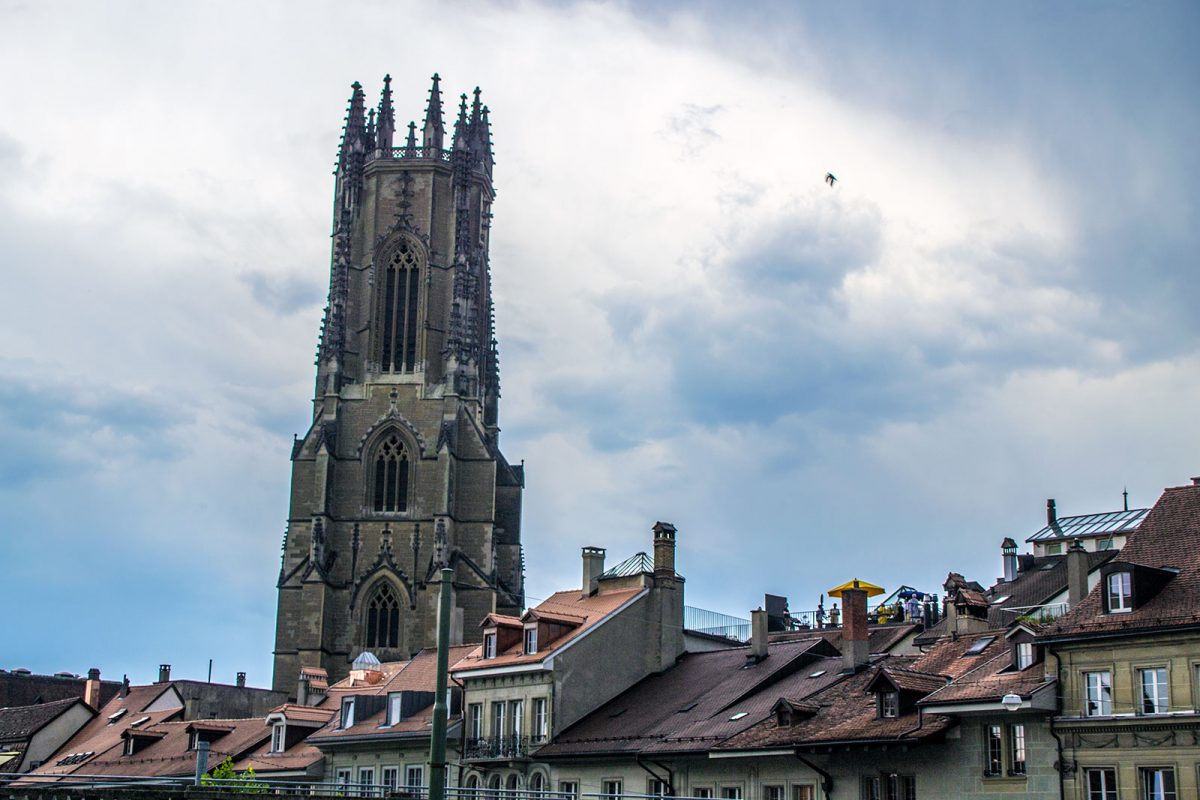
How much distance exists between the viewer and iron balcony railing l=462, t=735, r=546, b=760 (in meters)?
61.0

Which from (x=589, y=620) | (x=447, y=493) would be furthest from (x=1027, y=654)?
(x=447, y=493)

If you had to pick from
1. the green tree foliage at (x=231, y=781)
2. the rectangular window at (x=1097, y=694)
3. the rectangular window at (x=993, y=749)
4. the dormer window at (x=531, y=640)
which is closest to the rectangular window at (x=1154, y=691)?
the rectangular window at (x=1097, y=694)

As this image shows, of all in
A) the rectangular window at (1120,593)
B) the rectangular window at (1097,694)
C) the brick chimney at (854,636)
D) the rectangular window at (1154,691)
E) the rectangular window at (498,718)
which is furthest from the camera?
the rectangular window at (498,718)

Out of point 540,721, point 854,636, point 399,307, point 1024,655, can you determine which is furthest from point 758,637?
A: point 399,307

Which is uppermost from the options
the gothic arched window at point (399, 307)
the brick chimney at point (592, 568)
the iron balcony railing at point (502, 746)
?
the gothic arched window at point (399, 307)

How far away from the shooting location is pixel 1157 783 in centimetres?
4156

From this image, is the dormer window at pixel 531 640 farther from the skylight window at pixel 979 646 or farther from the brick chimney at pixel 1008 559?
the brick chimney at pixel 1008 559

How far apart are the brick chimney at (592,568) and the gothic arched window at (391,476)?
137 ft

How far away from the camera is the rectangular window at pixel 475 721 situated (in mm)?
63781

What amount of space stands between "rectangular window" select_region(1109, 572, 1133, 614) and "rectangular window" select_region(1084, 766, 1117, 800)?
4.14 m

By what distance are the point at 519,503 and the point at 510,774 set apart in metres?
57.3

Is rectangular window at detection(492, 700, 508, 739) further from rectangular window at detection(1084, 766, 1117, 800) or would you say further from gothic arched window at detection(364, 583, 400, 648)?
gothic arched window at detection(364, 583, 400, 648)

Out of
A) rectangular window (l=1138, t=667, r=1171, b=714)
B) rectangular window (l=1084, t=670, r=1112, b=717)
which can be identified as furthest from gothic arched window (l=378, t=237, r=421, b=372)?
rectangular window (l=1138, t=667, r=1171, b=714)

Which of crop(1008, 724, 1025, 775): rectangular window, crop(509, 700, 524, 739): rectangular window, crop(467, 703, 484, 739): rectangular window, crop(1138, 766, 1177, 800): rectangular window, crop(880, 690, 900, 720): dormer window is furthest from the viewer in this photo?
crop(467, 703, 484, 739): rectangular window
